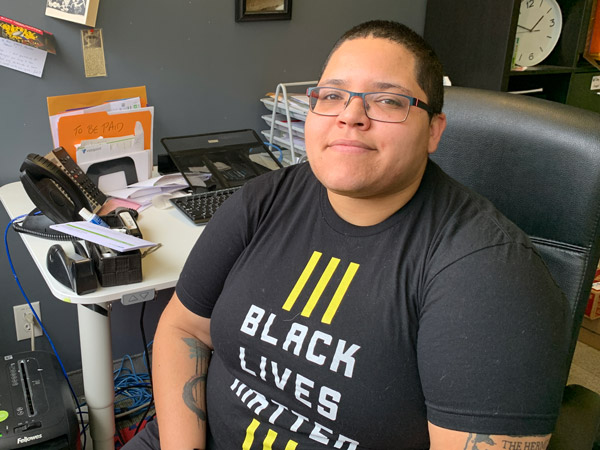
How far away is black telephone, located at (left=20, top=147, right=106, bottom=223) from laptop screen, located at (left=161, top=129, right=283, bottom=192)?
31 cm

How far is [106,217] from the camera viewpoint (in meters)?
1.43

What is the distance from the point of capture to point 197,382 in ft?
3.79

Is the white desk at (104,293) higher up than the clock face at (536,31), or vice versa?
the clock face at (536,31)

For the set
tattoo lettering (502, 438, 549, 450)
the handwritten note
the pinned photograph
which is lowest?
tattoo lettering (502, 438, 549, 450)

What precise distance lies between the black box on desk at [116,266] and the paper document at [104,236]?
0.9 inches

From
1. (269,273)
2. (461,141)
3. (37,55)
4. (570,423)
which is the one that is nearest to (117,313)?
(37,55)

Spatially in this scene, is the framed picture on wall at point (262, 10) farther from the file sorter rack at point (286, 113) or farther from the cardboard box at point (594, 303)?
the cardboard box at point (594, 303)

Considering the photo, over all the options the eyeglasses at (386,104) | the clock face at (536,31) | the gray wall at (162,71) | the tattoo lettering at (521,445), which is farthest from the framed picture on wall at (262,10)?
the tattoo lettering at (521,445)

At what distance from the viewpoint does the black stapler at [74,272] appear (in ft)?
3.82

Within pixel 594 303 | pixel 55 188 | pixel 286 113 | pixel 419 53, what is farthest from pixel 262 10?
pixel 594 303

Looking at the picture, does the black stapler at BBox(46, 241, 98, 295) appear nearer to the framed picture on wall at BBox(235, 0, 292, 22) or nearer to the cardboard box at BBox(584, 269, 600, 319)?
the framed picture on wall at BBox(235, 0, 292, 22)

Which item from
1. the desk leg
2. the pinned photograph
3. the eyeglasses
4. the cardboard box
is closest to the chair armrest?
the eyeglasses

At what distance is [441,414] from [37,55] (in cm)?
148

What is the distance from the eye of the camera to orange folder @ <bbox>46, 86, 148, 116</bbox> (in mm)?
1734
